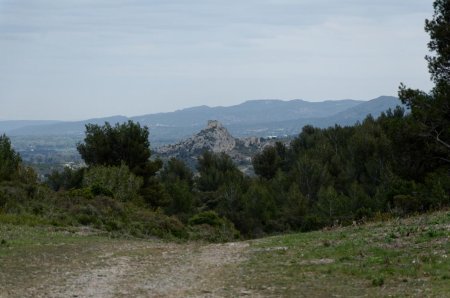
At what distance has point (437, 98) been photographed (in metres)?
29.5

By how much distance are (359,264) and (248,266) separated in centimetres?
311

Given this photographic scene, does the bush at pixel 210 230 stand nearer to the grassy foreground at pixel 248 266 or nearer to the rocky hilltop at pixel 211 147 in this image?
the grassy foreground at pixel 248 266

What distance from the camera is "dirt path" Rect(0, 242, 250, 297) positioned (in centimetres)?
1256

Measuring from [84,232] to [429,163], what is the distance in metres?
18.7

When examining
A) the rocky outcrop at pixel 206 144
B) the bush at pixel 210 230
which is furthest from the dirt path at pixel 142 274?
the rocky outcrop at pixel 206 144

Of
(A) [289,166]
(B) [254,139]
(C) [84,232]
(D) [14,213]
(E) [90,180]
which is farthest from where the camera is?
(B) [254,139]

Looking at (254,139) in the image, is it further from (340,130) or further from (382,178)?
(382,178)

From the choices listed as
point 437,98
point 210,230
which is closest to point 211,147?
point 210,230

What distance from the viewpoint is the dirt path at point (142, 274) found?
12562 mm

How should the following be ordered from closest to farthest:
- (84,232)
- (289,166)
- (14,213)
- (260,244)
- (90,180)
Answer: (260,244) < (84,232) < (14,213) < (90,180) < (289,166)

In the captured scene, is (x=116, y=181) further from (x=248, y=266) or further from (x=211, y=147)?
(x=211, y=147)

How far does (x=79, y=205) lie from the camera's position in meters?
33.0

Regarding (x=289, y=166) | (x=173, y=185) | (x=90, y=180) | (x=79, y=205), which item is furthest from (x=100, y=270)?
(x=289, y=166)

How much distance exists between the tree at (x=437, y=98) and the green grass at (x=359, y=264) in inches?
386
